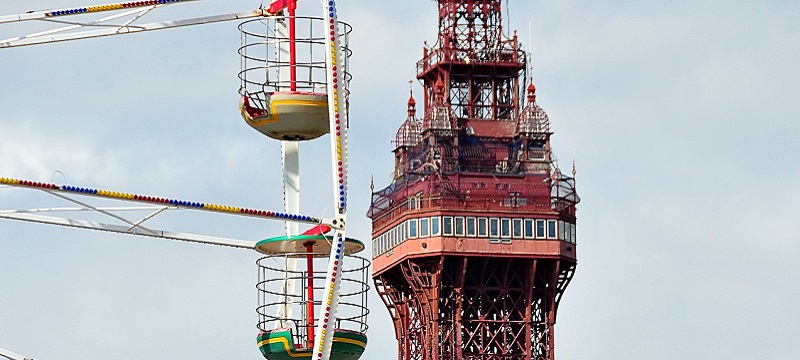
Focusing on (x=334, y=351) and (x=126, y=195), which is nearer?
(x=126, y=195)

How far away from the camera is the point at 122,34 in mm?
92000

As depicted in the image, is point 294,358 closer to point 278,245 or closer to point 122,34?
point 278,245

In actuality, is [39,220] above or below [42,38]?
below

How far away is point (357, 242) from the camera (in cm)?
9269

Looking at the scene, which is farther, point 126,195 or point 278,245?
point 278,245

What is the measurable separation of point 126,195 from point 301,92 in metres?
10.9

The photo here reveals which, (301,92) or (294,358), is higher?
(301,92)

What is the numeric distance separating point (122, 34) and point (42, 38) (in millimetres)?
2659

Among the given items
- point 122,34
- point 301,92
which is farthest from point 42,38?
point 301,92

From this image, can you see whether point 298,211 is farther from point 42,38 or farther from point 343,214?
point 42,38

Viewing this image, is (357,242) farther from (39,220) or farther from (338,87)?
(39,220)

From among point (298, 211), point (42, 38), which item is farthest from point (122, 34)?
point (298, 211)

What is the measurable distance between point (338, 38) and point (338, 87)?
174cm

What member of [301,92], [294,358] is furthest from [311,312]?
[301,92]
